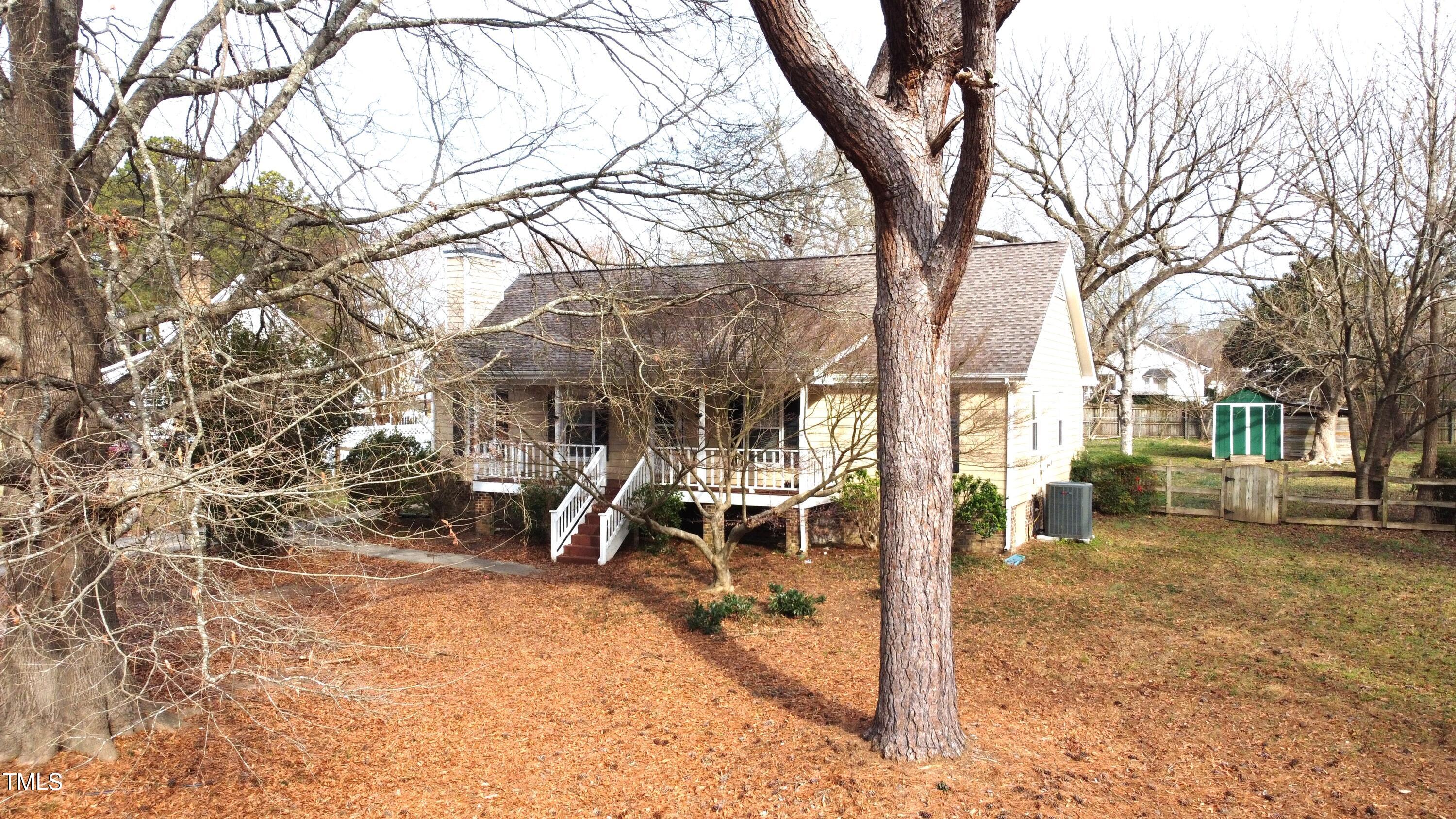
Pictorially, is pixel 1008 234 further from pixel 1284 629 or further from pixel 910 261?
pixel 910 261

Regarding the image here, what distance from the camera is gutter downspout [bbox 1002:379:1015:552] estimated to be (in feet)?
45.6

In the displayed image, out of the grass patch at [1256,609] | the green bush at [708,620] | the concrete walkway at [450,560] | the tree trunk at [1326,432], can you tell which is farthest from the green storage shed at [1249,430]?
the green bush at [708,620]

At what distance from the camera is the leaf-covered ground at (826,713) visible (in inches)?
216

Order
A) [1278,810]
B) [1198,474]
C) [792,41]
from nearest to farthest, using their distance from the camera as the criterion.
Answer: [1278,810], [792,41], [1198,474]

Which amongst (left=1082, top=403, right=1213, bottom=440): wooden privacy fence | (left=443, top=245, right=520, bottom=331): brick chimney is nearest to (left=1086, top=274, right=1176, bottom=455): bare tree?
(left=1082, top=403, right=1213, bottom=440): wooden privacy fence

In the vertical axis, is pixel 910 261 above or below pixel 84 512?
above

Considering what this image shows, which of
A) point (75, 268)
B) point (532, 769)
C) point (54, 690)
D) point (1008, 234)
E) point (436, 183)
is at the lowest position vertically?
point (532, 769)

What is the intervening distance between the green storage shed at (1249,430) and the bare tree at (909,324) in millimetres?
28346

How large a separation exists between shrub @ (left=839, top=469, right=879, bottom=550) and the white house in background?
25.5m

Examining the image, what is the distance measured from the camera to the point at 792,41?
5789mm

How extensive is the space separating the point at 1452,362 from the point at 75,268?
2403 cm

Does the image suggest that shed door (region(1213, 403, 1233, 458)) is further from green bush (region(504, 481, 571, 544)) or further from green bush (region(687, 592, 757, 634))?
green bush (region(687, 592, 757, 634))

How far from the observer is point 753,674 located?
8320mm

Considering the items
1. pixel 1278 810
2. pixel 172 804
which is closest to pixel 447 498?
pixel 172 804
